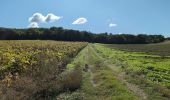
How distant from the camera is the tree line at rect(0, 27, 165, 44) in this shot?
134738 mm

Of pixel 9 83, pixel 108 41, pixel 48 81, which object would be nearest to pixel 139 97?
pixel 48 81

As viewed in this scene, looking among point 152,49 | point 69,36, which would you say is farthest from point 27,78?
point 69,36

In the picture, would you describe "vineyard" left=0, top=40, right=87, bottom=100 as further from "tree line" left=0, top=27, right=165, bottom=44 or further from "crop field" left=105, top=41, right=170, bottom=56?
"tree line" left=0, top=27, right=165, bottom=44

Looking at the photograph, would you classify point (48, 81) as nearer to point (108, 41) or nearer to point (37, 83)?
point (37, 83)

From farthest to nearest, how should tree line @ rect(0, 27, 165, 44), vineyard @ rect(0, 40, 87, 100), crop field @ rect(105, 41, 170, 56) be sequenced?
tree line @ rect(0, 27, 165, 44) < crop field @ rect(105, 41, 170, 56) < vineyard @ rect(0, 40, 87, 100)

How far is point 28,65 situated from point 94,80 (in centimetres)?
544

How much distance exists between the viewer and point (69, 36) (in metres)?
160

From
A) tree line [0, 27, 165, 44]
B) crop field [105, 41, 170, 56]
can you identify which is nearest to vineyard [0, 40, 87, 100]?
crop field [105, 41, 170, 56]

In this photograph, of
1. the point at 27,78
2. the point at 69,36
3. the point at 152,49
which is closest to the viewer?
the point at 27,78

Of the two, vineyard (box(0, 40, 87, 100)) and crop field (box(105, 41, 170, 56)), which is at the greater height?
vineyard (box(0, 40, 87, 100))

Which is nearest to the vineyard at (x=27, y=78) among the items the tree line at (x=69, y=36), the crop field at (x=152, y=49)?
the crop field at (x=152, y=49)

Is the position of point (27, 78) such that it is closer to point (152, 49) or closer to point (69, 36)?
point (152, 49)

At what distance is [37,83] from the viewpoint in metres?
21.5

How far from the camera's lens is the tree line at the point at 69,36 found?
135 metres
